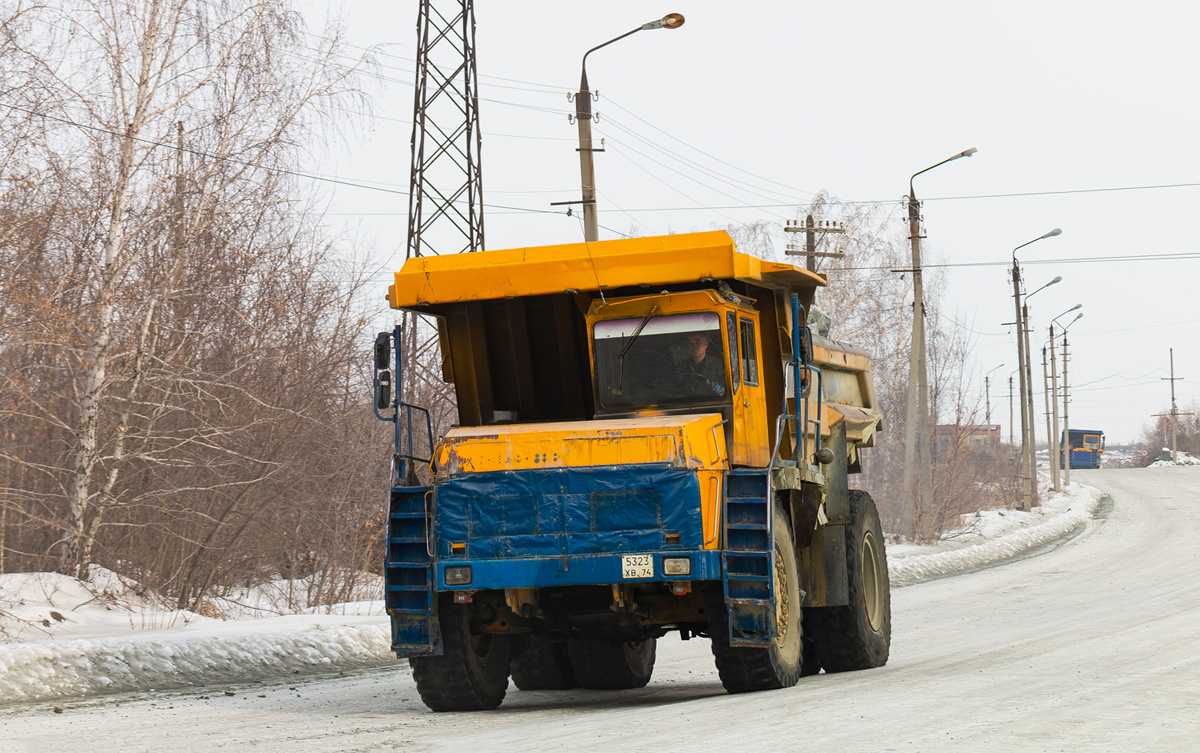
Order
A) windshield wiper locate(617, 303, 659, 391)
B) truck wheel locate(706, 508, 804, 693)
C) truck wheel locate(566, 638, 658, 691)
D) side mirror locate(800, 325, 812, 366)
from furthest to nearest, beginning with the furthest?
truck wheel locate(566, 638, 658, 691) < side mirror locate(800, 325, 812, 366) < windshield wiper locate(617, 303, 659, 391) < truck wheel locate(706, 508, 804, 693)

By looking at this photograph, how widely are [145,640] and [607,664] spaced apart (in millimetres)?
4213

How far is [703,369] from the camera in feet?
32.6

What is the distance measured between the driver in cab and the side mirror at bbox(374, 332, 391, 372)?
2237 mm

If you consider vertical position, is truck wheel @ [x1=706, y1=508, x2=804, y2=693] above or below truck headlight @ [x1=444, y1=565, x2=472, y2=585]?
below

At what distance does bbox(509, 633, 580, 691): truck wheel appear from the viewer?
11.9 metres

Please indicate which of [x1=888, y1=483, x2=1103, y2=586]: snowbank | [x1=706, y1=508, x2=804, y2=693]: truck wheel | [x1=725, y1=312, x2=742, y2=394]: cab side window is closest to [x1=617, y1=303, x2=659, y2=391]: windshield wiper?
[x1=725, y1=312, x2=742, y2=394]: cab side window

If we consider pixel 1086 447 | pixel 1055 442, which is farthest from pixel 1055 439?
pixel 1086 447

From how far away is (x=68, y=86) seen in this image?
51.0 feet

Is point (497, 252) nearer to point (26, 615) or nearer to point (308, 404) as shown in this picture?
point (26, 615)

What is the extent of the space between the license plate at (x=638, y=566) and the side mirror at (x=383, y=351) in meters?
2.50

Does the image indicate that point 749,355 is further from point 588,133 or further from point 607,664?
point 588,133

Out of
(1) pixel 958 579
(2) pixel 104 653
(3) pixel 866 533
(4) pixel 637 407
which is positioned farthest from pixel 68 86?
(1) pixel 958 579

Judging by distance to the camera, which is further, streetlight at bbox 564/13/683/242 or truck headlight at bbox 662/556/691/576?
streetlight at bbox 564/13/683/242

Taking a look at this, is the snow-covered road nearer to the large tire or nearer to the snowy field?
the large tire
